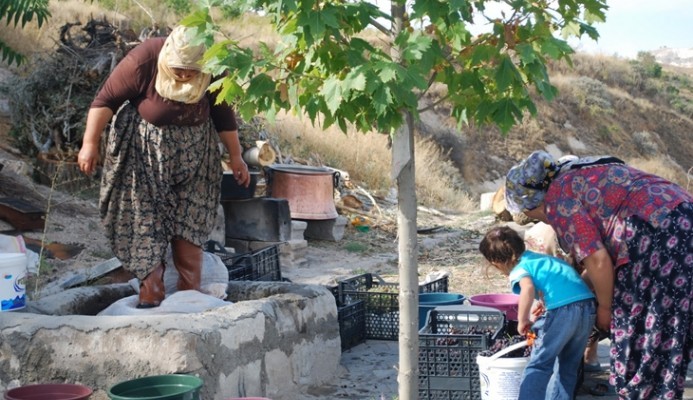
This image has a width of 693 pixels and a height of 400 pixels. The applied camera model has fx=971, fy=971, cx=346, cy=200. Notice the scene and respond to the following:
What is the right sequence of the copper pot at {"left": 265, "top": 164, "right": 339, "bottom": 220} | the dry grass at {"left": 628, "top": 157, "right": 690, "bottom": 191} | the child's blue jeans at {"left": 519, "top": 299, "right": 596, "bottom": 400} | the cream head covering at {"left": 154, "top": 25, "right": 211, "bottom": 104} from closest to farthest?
the child's blue jeans at {"left": 519, "top": 299, "right": 596, "bottom": 400}, the cream head covering at {"left": 154, "top": 25, "right": 211, "bottom": 104}, the copper pot at {"left": 265, "top": 164, "right": 339, "bottom": 220}, the dry grass at {"left": 628, "top": 157, "right": 690, "bottom": 191}

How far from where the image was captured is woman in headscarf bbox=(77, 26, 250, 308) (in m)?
5.56

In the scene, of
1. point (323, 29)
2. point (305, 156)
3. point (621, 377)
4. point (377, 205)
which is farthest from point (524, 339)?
point (305, 156)

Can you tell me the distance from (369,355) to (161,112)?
2.34m

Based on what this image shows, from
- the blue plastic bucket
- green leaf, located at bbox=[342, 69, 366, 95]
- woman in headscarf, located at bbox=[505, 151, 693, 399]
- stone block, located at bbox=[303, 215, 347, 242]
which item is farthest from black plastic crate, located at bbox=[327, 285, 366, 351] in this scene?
stone block, located at bbox=[303, 215, 347, 242]

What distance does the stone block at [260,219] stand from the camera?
11.8 meters

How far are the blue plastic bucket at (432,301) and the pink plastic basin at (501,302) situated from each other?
0.23 meters

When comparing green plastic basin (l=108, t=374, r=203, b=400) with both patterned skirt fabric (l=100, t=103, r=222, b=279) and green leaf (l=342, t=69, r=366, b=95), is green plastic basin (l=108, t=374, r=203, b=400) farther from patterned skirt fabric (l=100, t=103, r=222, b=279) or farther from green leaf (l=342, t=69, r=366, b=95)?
green leaf (l=342, t=69, r=366, b=95)

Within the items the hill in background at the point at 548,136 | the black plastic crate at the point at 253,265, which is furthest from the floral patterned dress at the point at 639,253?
the hill in background at the point at 548,136

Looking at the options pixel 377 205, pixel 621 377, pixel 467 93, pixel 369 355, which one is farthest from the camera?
pixel 377 205

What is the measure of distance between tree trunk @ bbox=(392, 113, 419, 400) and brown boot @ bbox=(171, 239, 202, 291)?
2110 millimetres

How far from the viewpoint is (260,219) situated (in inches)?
468

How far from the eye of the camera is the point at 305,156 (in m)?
18.1

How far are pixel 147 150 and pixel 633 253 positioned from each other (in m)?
2.77

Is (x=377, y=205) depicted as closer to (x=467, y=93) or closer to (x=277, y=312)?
(x=277, y=312)
